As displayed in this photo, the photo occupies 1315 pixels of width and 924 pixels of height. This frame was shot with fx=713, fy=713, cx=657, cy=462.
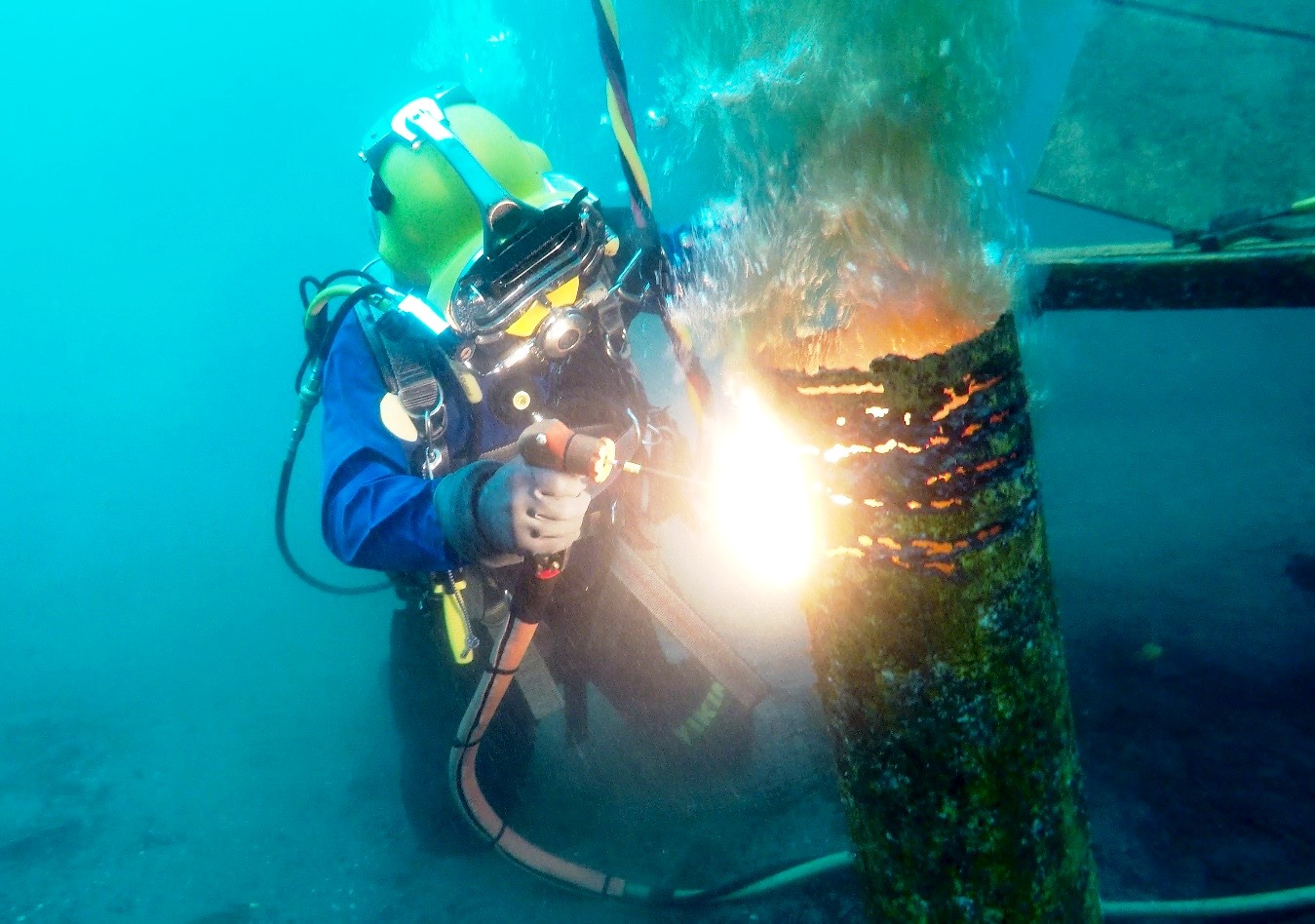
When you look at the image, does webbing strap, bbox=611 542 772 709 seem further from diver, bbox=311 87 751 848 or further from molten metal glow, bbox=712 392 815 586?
molten metal glow, bbox=712 392 815 586

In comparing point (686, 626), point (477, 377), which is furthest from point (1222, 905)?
point (477, 377)

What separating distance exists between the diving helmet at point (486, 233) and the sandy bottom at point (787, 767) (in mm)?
1524

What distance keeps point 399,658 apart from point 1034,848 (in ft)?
11.2

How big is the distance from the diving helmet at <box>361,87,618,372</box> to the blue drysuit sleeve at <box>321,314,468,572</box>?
37 cm

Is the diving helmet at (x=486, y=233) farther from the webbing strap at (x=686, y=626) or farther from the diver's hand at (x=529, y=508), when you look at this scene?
the webbing strap at (x=686, y=626)

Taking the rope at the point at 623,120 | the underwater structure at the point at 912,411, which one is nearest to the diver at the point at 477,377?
the rope at the point at 623,120

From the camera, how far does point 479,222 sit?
8.05 ft

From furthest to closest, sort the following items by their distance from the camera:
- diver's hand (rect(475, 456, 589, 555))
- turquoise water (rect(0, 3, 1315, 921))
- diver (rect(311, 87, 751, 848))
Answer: turquoise water (rect(0, 3, 1315, 921))
diver (rect(311, 87, 751, 848))
diver's hand (rect(475, 456, 589, 555))

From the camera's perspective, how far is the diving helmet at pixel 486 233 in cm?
232

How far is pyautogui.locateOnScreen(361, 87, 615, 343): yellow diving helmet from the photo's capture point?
7.61 ft

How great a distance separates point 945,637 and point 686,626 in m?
2.48

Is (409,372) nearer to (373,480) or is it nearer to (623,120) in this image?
(373,480)

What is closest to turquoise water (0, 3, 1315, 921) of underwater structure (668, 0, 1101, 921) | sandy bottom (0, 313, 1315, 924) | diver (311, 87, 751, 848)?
sandy bottom (0, 313, 1315, 924)

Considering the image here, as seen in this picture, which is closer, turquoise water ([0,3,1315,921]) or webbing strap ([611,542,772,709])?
turquoise water ([0,3,1315,921])
